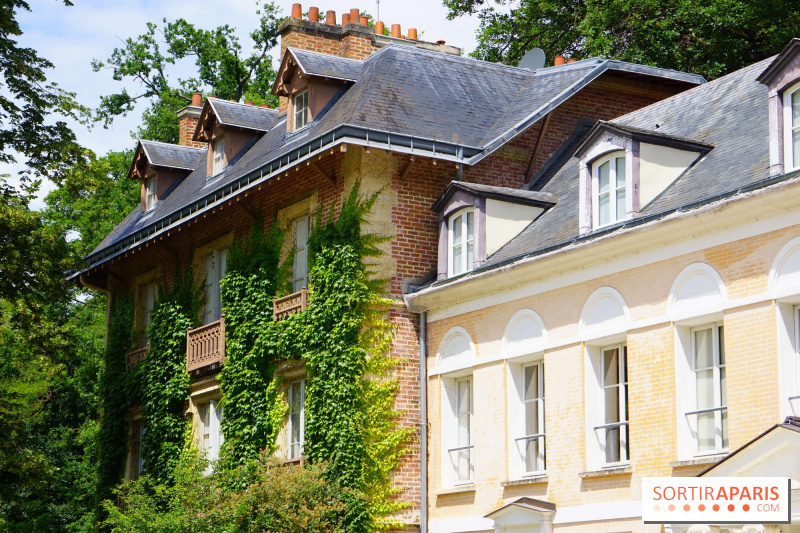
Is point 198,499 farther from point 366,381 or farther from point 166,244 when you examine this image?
point 166,244

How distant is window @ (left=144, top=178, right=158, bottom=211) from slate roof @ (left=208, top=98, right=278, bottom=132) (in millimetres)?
4118

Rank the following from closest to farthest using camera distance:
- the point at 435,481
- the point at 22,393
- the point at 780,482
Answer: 1. the point at 780,482
2. the point at 435,481
3. the point at 22,393

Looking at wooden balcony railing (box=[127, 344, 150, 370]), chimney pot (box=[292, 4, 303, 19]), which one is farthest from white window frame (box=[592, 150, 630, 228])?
wooden balcony railing (box=[127, 344, 150, 370])

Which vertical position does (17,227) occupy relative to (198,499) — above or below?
above

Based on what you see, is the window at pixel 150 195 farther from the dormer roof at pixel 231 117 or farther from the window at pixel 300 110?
the window at pixel 300 110

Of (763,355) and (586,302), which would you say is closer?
(763,355)

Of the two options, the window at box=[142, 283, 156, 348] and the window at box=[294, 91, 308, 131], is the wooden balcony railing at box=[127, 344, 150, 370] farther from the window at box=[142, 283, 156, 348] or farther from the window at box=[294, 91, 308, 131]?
the window at box=[294, 91, 308, 131]

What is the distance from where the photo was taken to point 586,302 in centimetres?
2012

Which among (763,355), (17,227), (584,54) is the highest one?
(584,54)

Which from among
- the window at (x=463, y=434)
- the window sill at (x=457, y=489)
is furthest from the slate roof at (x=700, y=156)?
the window sill at (x=457, y=489)

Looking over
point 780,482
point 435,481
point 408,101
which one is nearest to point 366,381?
point 435,481

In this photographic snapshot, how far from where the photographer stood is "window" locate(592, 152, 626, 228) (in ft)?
66.8

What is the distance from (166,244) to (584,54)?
12.5 meters

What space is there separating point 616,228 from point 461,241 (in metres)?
4.55
